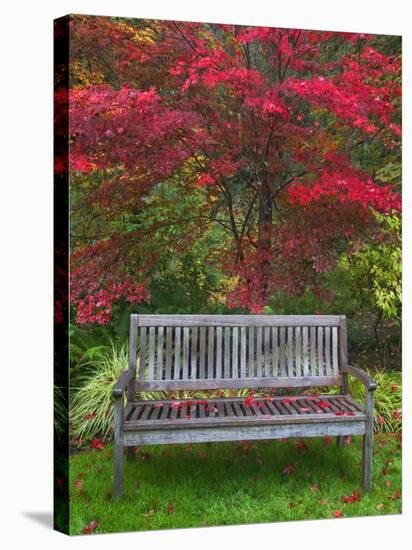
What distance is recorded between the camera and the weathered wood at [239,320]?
15.7 feet

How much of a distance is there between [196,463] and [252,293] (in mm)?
1222

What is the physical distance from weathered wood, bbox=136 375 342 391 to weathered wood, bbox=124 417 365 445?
412mm

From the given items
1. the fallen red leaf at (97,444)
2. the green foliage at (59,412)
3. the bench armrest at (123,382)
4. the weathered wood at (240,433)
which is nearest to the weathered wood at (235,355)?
the weathered wood at (240,433)

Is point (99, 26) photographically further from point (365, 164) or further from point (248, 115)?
point (365, 164)

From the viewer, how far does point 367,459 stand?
4.77 metres

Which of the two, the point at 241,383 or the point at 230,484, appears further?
the point at 241,383

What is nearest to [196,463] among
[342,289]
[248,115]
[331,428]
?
[331,428]

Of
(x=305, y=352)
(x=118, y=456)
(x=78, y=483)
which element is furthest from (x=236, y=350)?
(x=78, y=483)

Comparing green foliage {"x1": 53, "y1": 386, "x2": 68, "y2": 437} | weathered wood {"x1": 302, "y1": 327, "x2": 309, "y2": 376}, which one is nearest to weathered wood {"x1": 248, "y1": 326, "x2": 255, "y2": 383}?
weathered wood {"x1": 302, "y1": 327, "x2": 309, "y2": 376}

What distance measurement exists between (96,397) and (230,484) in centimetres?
104

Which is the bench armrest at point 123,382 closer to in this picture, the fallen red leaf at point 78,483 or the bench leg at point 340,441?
the fallen red leaf at point 78,483

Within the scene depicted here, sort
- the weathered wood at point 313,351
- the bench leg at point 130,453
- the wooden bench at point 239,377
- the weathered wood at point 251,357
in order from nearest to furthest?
1. the wooden bench at point 239,377
2. the bench leg at point 130,453
3. the weathered wood at point 251,357
4. the weathered wood at point 313,351

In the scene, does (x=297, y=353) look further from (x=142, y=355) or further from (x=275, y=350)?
(x=142, y=355)

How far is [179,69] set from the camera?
475 centimetres
